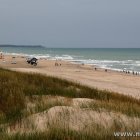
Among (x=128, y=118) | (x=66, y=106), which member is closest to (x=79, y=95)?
(x=66, y=106)

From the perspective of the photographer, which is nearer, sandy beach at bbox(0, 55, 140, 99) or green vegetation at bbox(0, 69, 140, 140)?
green vegetation at bbox(0, 69, 140, 140)

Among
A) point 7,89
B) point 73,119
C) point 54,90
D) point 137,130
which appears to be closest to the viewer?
point 137,130

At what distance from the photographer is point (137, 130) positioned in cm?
772

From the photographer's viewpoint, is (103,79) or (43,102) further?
(103,79)

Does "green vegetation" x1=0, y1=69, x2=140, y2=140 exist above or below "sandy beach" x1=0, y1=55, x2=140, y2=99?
above

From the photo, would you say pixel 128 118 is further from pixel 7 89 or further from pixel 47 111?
Result: pixel 7 89

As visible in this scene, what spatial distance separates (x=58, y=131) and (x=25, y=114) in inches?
72.4

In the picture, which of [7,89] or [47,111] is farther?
[7,89]

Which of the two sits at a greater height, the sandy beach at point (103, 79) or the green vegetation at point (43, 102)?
the green vegetation at point (43, 102)

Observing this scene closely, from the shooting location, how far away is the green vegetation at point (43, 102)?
6898 millimetres

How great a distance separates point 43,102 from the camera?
9625 millimetres

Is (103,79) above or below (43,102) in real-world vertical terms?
below

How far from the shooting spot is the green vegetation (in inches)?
272

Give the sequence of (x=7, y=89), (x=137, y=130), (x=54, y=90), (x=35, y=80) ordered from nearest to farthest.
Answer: (x=137, y=130)
(x=7, y=89)
(x=54, y=90)
(x=35, y=80)
